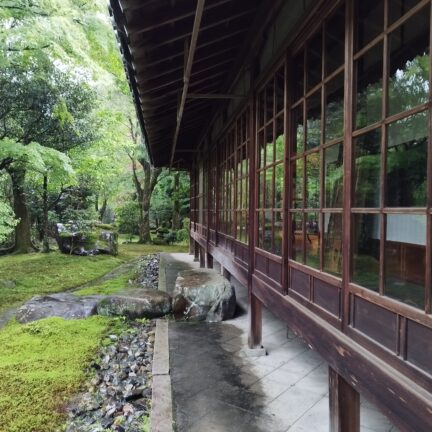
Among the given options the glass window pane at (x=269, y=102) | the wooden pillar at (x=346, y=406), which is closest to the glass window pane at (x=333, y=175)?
the wooden pillar at (x=346, y=406)

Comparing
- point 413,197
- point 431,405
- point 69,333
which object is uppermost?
point 413,197

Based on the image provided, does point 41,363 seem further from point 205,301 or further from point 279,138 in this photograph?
point 279,138

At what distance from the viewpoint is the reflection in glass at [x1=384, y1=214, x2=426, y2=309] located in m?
2.59

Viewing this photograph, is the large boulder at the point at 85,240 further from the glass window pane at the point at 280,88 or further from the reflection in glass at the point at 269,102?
the glass window pane at the point at 280,88

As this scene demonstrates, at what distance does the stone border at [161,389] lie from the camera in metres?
→ 3.74

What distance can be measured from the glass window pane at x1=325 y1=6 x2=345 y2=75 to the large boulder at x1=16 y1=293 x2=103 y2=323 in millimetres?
6483

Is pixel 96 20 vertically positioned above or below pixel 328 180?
above

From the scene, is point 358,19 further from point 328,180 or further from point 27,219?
point 27,219

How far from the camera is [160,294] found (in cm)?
804

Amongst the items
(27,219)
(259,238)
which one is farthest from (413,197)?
(27,219)

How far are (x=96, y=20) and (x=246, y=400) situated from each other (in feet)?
38.1

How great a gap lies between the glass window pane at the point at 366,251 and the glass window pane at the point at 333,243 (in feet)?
0.63

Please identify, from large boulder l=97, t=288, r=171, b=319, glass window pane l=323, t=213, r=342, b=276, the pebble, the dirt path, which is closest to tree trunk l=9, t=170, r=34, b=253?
the dirt path

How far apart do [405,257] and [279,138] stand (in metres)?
1.91
